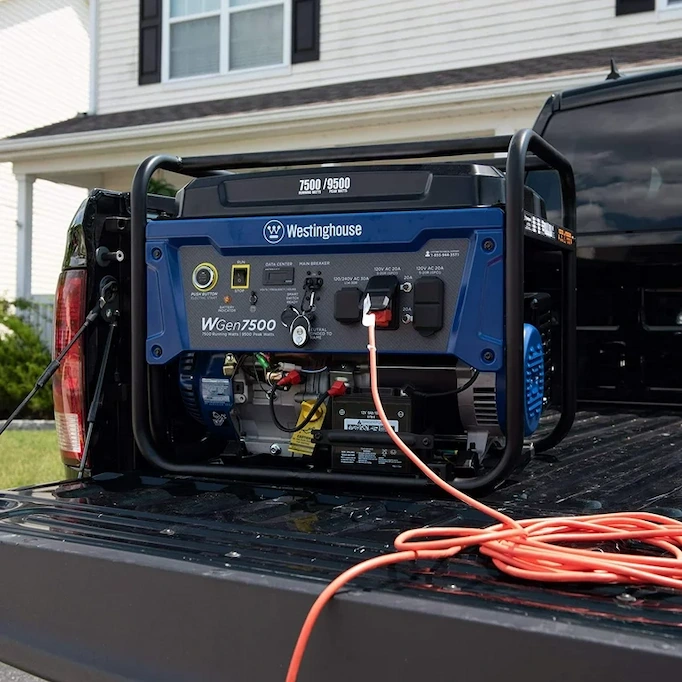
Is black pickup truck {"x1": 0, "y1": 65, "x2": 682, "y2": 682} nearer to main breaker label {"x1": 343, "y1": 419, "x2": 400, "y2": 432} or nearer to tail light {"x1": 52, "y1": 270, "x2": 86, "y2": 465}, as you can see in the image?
tail light {"x1": 52, "y1": 270, "x2": 86, "y2": 465}

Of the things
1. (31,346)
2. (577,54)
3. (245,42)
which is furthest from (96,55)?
(577,54)

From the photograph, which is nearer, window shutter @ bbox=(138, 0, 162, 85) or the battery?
the battery

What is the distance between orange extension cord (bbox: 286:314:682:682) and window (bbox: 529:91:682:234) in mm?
2028

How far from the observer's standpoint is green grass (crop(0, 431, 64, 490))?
6812 mm

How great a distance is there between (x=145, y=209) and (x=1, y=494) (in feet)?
2.67

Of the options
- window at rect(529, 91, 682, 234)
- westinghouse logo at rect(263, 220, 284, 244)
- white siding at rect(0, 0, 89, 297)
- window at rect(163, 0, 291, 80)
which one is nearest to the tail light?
westinghouse logo at rect(263, 220, 284, 244)

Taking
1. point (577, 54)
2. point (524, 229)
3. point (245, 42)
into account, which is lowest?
point (524, 229)

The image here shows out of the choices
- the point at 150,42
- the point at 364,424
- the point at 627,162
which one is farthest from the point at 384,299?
the point at 150,42

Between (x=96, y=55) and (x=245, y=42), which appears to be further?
(x=96, y=55)

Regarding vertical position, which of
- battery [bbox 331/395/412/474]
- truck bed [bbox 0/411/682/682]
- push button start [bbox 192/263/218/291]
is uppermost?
push button start [bbox 192/263/218/291]

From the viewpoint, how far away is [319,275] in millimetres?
2428

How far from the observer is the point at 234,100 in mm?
11906

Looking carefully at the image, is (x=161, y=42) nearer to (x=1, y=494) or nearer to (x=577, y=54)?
(x=577, y=54)

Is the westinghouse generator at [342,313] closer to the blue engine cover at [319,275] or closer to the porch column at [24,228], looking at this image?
the blue engine cover at [319,275]
